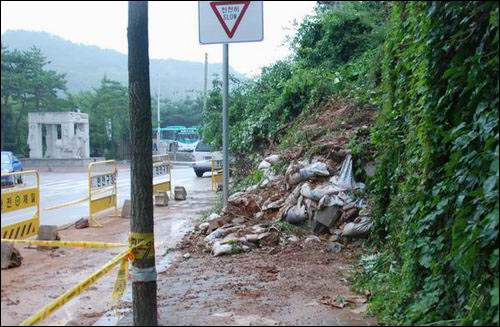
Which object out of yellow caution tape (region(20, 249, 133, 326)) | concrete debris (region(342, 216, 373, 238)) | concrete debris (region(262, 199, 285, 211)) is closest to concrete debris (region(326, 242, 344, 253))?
concrete debris (region(342, 216, 373, 238))

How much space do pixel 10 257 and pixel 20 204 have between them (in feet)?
1.89

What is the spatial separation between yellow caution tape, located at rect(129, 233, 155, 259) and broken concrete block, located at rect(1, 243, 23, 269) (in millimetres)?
842

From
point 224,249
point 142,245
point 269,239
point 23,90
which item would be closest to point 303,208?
point 269,239

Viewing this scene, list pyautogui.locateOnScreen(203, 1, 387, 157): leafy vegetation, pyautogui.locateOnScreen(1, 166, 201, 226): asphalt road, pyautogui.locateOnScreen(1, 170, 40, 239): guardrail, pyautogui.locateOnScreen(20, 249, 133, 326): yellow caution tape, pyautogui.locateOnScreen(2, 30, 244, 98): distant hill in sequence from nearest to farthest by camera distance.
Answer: pyautogui.locateOnScreen(20, 249, 133, 326): yellow caution tape, pyautogui.locateOnScreen(1, 170, 40, 239): guardrail, pyautogui.locateOnScreen(2, 30, 244, 98): distant hill, pyautogui.locateOnScreen(1, 166, 201, 226): asphalt road, pyautogui.locateOnScreen(203, 1, 387, 157): leafy vegetation

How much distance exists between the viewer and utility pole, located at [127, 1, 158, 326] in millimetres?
3727

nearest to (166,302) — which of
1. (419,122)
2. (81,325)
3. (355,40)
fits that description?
(81,325)

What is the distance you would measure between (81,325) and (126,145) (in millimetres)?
1700

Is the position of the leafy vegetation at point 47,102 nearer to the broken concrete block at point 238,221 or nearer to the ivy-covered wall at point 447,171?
the ivy-covered wall at point 447,171

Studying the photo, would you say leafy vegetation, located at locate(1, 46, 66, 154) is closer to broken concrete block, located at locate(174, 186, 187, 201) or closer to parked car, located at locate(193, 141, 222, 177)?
broken concrete block, located at locate(174, 186, 187, 201)

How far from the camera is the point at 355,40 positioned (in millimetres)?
11656

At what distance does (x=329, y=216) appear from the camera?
7102mm

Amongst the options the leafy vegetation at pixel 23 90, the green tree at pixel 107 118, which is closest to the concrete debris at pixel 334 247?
the green tree at pixel 107 118

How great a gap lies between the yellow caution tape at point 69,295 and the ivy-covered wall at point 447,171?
1.94 m

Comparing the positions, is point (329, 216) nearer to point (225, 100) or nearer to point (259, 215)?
point (259, 215)
